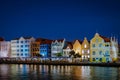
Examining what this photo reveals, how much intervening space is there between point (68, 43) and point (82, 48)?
14.6 m

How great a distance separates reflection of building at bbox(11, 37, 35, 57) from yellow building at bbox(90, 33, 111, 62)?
3785 centimetres

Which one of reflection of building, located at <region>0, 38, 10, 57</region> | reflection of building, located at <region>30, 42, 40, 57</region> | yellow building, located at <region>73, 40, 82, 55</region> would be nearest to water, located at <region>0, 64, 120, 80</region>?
yellow building, located at <region>73, 40, 82, 55</region>

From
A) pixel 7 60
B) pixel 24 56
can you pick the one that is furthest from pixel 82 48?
pixel 7 60

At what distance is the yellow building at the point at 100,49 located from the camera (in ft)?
411

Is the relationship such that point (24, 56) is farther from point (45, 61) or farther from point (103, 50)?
point (103, 50)

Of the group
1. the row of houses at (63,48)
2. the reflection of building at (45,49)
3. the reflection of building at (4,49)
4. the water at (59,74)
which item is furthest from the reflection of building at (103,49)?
the reflection of building at (4,49)

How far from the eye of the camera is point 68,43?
148 metres

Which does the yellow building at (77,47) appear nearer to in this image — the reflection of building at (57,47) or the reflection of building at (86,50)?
the reflection of building at (86,50)

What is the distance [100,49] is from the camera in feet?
417

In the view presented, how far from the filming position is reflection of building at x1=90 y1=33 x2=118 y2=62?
124925 millimetres

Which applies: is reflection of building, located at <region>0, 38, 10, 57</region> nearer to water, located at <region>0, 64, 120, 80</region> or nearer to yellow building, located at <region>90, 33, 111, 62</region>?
yellow building, located at <region>90, 33, 111, 62</region>

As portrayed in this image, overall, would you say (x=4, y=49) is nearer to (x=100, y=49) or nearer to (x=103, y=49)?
(x=100, y=49)

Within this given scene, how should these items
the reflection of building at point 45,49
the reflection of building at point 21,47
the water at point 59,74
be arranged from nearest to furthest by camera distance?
the water at point 59,74, the reflection of building at point 45,49, the reflection of building at point 21,47

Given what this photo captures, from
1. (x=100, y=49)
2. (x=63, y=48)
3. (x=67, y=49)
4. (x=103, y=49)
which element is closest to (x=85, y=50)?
(x=100, y=49)
